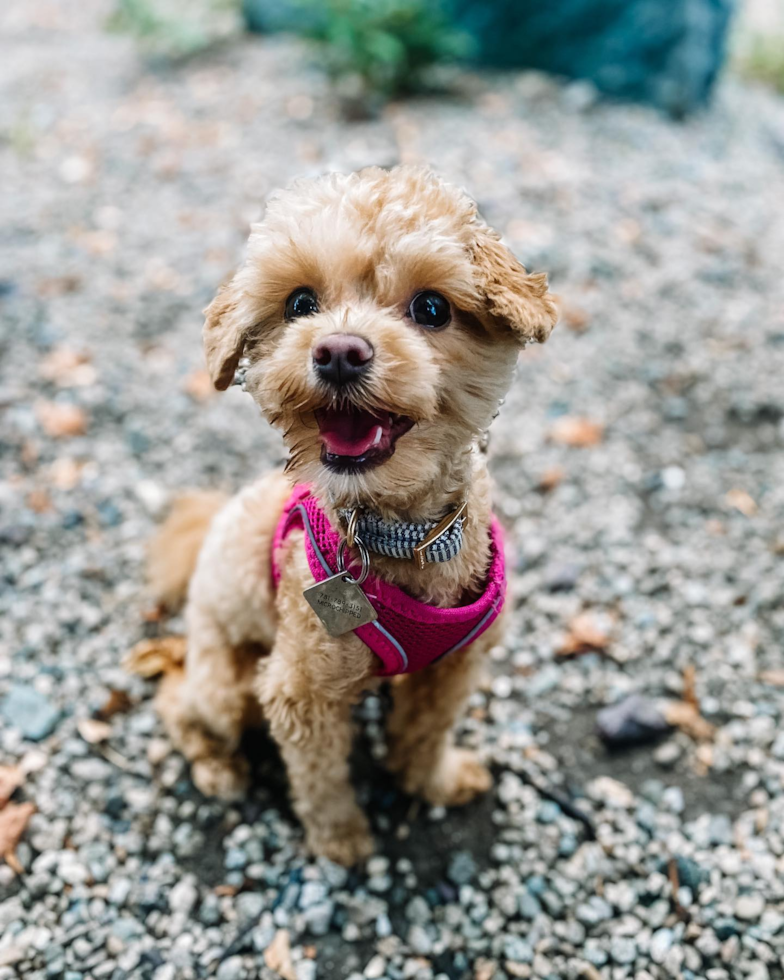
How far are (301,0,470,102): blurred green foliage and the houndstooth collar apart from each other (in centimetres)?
612

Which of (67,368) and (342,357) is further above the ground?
(342,357)

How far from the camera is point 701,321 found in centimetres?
506

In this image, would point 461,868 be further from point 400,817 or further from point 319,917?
point 319,917

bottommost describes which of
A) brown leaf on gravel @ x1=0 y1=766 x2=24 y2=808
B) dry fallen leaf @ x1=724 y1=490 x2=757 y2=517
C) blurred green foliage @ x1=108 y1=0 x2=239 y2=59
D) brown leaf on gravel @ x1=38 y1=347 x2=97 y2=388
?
brown leaf on gravel @ x1=0 y1=766 x2=24 y2=808

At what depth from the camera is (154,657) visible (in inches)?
127

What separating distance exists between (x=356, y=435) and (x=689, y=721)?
6.88ft

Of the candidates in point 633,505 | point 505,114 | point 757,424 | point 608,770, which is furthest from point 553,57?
point 608,770

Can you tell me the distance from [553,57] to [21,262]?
5545 millimetres

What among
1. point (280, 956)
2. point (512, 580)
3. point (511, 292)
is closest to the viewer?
point (511, 292)

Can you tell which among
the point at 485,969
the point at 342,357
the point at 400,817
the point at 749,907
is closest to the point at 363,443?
the point at 342,357

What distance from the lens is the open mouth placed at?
179cm

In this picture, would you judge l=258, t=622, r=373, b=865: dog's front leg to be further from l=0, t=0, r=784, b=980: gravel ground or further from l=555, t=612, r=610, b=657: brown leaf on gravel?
l=555, t=612, r=610, b=657: brown leaf on gravel

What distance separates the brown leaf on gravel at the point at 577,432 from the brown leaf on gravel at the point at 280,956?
9.24 ft

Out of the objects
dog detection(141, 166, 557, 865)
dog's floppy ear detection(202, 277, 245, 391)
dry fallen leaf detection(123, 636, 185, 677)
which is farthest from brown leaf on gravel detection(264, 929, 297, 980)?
dog's floppy ear detection(202, 277, 245, 391)
